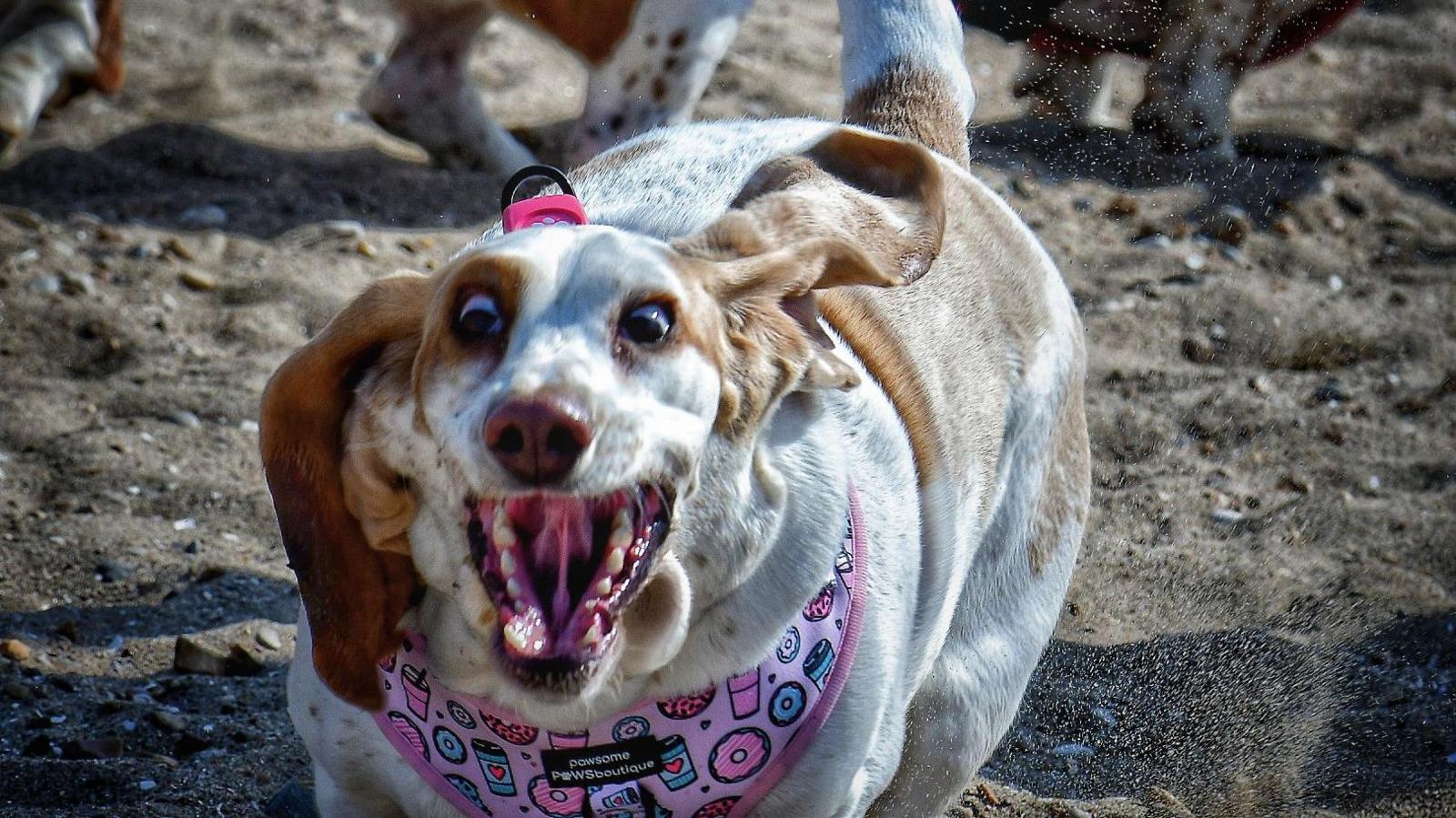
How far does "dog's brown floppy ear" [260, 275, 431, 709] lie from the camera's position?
5.73 ft

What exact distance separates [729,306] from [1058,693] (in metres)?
1.63

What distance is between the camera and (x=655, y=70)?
4953mm

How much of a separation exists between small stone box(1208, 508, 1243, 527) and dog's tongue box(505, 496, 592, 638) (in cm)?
240

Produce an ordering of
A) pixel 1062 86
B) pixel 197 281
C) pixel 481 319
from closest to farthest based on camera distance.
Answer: pixel 481 319
pixel 197 281
pixel 1062 86

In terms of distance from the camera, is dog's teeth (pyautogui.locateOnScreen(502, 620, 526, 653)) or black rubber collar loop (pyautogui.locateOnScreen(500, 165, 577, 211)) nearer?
dog's teeth (pyautogui.locateOnScreen(502, 620, 526, 653))

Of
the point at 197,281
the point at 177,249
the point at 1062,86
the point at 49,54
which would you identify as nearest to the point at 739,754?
the point at 197,281

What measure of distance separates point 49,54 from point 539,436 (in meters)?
4.31

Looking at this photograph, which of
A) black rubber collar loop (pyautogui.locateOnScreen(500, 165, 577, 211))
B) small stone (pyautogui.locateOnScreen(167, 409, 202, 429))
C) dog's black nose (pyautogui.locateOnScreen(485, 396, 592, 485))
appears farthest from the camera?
small stone (pyautogui.locateOnScreen(167, 409, 202, 429))

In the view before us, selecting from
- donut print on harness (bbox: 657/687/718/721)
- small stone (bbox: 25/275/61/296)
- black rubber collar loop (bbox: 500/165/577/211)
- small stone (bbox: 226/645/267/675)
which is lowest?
small stone (bbox: 25/275/61/296)

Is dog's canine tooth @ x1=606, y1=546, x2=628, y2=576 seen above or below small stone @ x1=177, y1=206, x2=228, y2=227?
above

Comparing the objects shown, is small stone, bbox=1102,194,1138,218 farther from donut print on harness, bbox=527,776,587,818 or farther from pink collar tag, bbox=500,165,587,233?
donut print on harness, bbox=527,776,587,818

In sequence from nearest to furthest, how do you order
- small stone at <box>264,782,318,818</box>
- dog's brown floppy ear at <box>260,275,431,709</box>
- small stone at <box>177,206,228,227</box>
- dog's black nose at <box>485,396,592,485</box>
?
dog's black nose at <box>485,396,592,485</box>
dog's brown floppy ear at <box>260,275,431,709</box>
small stone at <box>264,782,318,818</box>
small stone at <box>177,206,228,227</box>

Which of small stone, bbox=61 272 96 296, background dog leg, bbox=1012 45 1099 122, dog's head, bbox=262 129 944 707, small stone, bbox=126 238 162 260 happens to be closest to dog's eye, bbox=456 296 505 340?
dog's head, bbox=262 129 944 707

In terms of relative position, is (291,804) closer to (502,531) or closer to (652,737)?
(652,737)
